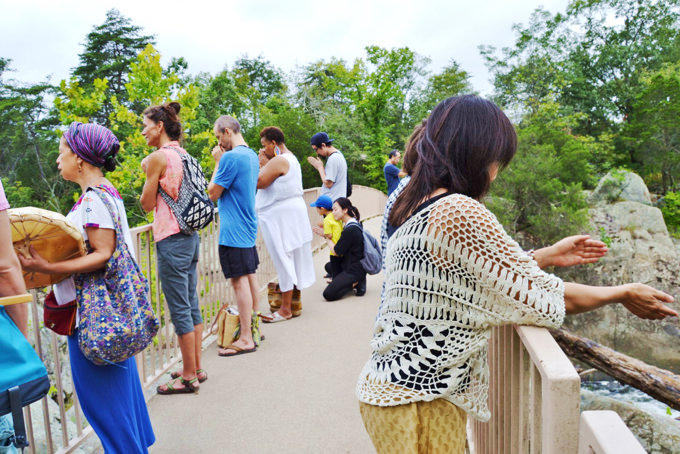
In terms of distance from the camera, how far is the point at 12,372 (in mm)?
1443

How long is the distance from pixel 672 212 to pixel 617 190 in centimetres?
493

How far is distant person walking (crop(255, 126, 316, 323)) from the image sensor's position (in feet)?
17.7

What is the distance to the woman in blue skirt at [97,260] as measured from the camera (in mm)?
2439

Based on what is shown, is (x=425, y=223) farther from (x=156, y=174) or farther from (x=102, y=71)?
(x=102, y=71)

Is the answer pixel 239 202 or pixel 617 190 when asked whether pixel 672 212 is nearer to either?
pixel 617 190

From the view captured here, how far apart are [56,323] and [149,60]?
297 inches

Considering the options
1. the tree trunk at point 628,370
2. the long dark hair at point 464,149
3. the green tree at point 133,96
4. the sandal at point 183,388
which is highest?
the green tree at point 133,96

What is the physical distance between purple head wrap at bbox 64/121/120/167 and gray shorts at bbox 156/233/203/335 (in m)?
1.09

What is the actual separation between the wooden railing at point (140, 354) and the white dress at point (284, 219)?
0.59m

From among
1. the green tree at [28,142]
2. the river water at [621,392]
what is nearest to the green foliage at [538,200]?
the river water at [621,392]

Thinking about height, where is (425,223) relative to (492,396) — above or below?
above

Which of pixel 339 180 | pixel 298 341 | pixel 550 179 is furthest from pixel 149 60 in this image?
pixel 550 179

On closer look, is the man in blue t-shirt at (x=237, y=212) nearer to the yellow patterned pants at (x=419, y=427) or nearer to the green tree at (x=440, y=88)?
the yellow patterned pants at (x=419, y=427)

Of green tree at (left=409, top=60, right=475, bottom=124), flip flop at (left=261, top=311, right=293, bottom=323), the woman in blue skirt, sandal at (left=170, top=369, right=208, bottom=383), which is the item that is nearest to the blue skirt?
the woman in blue skirt
